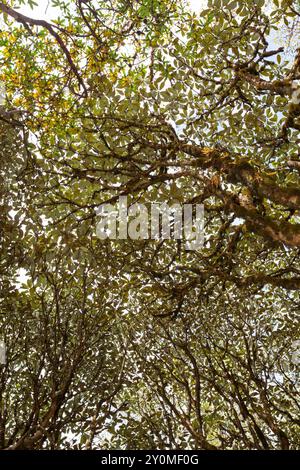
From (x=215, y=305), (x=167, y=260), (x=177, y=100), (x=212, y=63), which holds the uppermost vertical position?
(x=212, y=63)

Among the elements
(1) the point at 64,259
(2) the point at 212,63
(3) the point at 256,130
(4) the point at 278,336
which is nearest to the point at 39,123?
(1) the point at 64,259

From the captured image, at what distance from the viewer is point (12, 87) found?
247 inches

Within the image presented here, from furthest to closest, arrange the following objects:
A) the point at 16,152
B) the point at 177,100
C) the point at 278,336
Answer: the point at 278,336 → the point at 177,100 → the point at 16,152

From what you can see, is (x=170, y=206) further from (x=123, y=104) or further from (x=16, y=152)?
(x=16, y=152)

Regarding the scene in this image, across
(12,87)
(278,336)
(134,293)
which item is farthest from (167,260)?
(12,87)

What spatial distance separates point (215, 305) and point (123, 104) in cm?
375

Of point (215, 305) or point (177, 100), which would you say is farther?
point (215, 305)

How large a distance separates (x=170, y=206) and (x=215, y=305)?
209 centimetres

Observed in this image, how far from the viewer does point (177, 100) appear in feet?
20.6

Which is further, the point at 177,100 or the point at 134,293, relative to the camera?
the point at 134,293
